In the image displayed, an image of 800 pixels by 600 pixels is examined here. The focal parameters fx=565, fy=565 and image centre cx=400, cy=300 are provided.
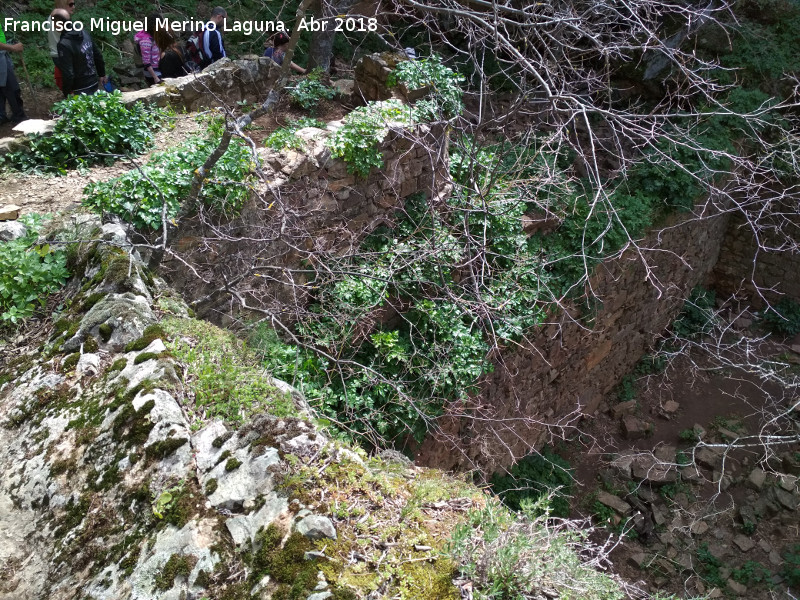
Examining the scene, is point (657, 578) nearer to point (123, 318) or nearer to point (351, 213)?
point (351, 213)

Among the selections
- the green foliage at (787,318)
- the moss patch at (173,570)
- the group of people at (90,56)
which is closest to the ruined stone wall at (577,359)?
the green foliage at (787,318)

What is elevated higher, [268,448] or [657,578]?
[268,448]

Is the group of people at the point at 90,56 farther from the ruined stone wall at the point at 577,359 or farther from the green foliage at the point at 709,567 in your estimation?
the green foliage at the point at 709,567

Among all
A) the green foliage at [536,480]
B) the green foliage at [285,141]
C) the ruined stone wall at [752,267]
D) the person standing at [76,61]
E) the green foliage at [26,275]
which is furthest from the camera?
the ruined stone wall at [752,267]

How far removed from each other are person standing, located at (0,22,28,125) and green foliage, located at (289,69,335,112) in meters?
2.86

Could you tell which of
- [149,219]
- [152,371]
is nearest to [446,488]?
[152,371]

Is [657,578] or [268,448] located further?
[657,578]

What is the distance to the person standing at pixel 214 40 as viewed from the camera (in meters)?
6.69

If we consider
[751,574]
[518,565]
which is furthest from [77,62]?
[751,574]

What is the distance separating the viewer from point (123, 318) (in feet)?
9.52

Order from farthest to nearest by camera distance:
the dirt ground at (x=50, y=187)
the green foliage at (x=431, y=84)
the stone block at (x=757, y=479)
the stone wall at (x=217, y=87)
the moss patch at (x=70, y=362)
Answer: the stone block at (x=757, y=479)
the green foliage at (x=431, y=84)
the stone wall at (x=217, y=87)
the dirt ground at (x=50, y=187)
the moss patch at (x=70, y=362)

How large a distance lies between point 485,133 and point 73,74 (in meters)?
4.78

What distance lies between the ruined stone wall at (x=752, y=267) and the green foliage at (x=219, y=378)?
8.89 meters

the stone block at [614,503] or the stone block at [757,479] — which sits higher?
the stone block at [757,479]
